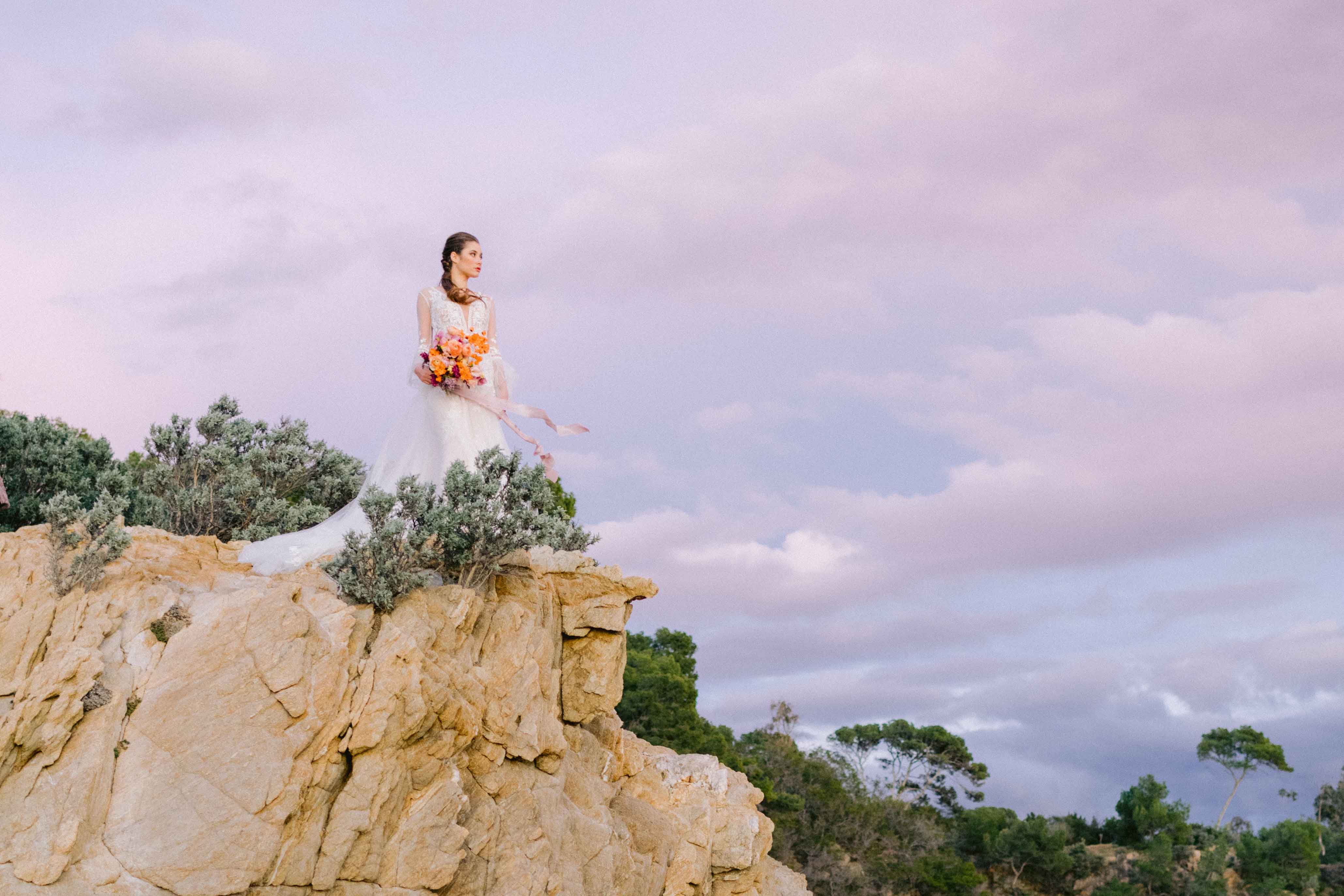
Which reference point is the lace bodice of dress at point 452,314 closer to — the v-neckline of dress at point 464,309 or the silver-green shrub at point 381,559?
the v-neckline of dress at point 464,309

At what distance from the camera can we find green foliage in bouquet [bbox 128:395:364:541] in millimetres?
19531

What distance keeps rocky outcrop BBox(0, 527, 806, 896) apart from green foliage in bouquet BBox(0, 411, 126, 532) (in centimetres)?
916

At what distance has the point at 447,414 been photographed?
16719 millimetres

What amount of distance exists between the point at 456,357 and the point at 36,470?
38.4ft

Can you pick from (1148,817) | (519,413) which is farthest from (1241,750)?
(519,413)

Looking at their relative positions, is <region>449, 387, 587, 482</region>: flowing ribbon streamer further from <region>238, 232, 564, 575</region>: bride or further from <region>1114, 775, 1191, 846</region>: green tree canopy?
<region>1114, 775, 1191, 846</region>: green tree canopy

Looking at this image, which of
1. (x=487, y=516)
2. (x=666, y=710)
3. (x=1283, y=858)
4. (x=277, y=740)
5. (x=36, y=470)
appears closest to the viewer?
(x=277, y=740)

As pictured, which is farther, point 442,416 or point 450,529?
point 442,416

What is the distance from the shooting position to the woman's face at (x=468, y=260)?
56.9 ft

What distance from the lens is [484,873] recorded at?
12539mm

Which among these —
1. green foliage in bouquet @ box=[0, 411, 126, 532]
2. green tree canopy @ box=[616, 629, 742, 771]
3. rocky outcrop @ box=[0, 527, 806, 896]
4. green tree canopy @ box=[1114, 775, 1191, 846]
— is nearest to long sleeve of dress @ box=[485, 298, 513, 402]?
rocky outcrop @ box=[0, 527, 806, 896]

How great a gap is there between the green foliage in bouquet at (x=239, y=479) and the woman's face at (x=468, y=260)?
5.54 m

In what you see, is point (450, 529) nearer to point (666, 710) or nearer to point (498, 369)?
point (498, 369)

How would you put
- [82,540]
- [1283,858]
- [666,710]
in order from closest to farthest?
[82,540], [666,710], [1283,858]
